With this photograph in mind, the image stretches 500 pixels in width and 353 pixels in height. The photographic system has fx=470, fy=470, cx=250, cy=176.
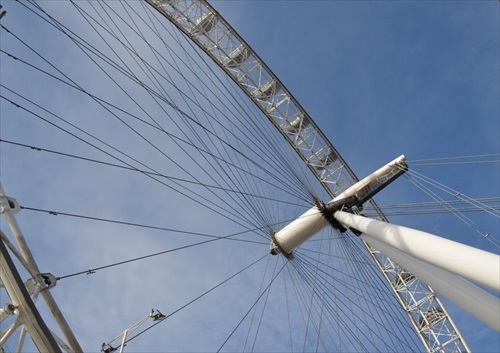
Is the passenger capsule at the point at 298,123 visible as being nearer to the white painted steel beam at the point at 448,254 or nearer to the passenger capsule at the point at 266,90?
the passenger capsule at the point at 266,90

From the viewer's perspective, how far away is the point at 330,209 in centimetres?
1981

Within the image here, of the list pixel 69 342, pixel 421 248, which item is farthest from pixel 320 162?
pixel 69 342

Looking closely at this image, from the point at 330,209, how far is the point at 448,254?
1051 centimetres

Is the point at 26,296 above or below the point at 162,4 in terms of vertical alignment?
below

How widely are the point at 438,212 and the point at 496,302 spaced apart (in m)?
6.84

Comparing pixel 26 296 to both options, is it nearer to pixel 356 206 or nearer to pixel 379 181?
pixel 356 206

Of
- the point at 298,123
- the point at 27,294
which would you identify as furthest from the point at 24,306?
the point at 298,123

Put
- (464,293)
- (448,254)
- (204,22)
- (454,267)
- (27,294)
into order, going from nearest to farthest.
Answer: (27,294) < (454,267) < (448,254) < (464,293) < (204,22)

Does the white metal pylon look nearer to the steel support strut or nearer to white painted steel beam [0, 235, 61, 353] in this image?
white painted steel beam [0, 235, 61, 353]

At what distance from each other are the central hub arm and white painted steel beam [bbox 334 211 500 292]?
253 inches

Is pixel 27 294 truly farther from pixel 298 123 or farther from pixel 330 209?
pixel 298 123

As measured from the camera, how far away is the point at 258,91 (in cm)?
2691

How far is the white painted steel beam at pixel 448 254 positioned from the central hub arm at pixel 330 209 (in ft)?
21.1

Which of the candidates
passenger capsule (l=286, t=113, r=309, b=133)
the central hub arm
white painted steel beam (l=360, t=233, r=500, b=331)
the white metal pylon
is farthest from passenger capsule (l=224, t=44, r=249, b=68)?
the white metal pylon
